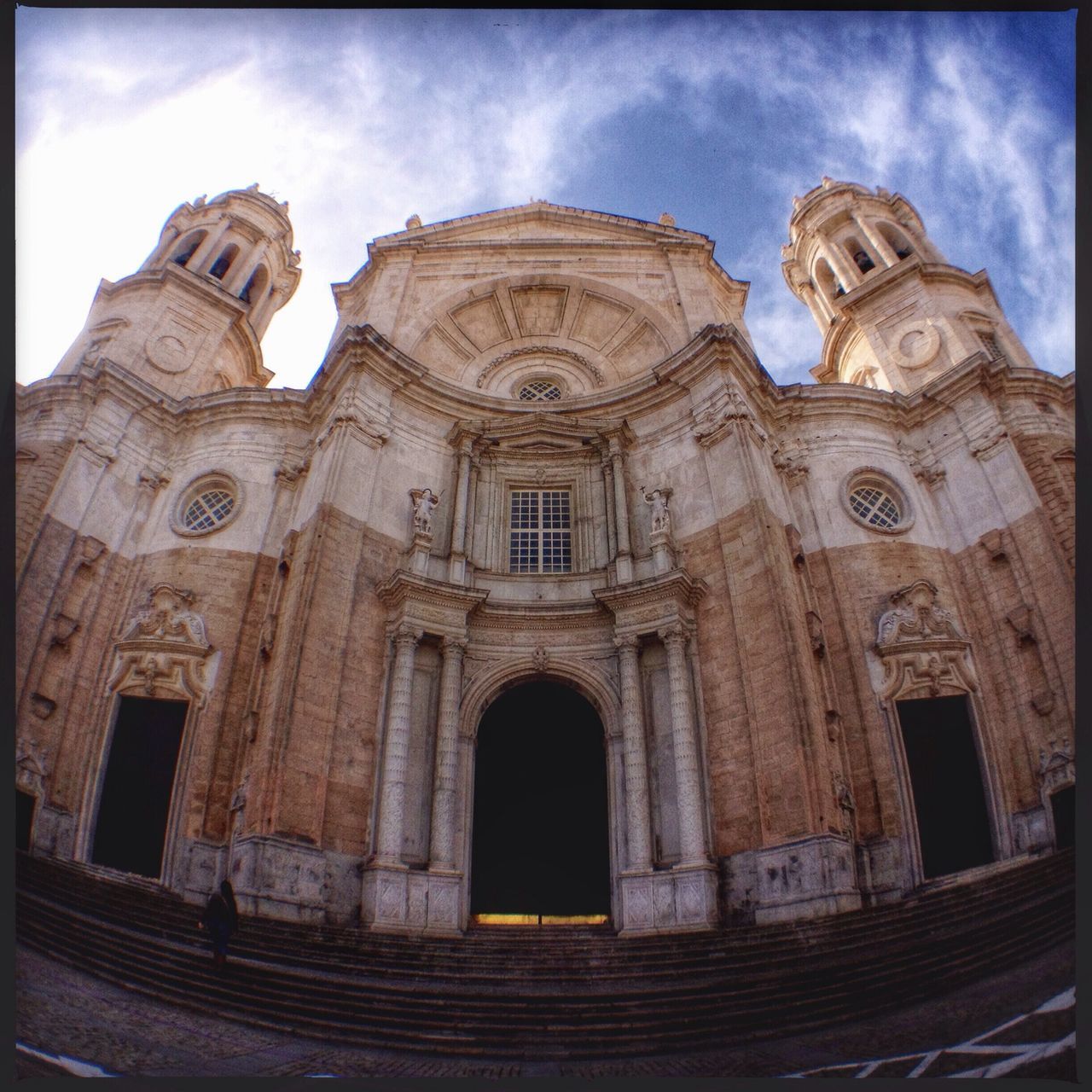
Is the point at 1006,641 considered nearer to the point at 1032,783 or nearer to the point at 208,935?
the point at 1032,783

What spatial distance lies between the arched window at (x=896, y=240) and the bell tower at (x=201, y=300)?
2597 cm

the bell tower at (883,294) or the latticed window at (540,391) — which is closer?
the latticed window at (540,391)

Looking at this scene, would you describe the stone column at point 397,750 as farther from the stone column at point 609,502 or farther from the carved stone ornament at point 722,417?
the carved stone ornament at point 722,417

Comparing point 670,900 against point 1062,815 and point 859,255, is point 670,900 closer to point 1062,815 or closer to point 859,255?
point 1062,815

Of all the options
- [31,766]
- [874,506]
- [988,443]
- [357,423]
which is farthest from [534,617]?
[988,443]

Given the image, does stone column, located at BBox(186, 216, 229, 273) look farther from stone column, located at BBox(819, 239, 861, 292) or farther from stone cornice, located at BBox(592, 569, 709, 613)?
stone column, located at BBox(819, 239, 861, 292)

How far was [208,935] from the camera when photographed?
11.8 m

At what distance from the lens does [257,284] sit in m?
33.7

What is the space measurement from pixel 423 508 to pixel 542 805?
28.1ft

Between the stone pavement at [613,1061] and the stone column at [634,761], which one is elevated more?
the stone column at [634,761]

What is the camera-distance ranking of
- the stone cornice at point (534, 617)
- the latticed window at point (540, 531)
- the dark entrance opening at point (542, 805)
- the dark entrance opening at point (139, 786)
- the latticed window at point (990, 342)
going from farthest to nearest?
the latticed window at point (990, 342) → the latticed window at point (540, 531) → the dark entrance opening at point (542, 805) → the stone cornice at point (534, 617) → the dark entrance opening at point (139, 786)

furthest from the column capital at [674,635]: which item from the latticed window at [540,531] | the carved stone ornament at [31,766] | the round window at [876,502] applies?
the carved stone ornament at [31,766]

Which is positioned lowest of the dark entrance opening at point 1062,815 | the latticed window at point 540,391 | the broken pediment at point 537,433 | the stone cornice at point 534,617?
the dark entrance opening at point 1062,815

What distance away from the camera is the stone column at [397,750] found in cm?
1519
